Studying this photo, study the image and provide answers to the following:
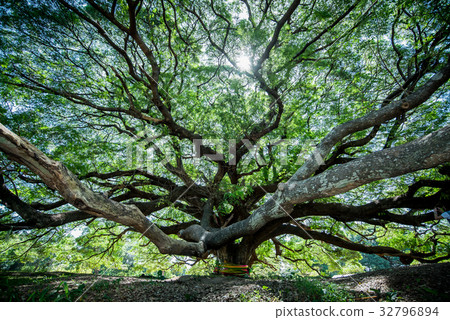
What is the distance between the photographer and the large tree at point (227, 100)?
3670 mm

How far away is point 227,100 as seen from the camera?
506 cm

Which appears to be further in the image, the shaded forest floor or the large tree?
the large tree

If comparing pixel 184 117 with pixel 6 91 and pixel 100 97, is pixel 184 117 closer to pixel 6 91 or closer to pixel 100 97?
pixel 100 97

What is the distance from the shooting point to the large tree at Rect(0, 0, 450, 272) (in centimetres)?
367

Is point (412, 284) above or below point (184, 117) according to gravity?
below

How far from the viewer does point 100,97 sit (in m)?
4.70

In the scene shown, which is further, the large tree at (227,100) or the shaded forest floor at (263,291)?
the large tree at (227,100)

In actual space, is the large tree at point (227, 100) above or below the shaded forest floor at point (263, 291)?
above

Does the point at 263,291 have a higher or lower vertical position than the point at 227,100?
lower

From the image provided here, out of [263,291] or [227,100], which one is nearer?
[263,291]
